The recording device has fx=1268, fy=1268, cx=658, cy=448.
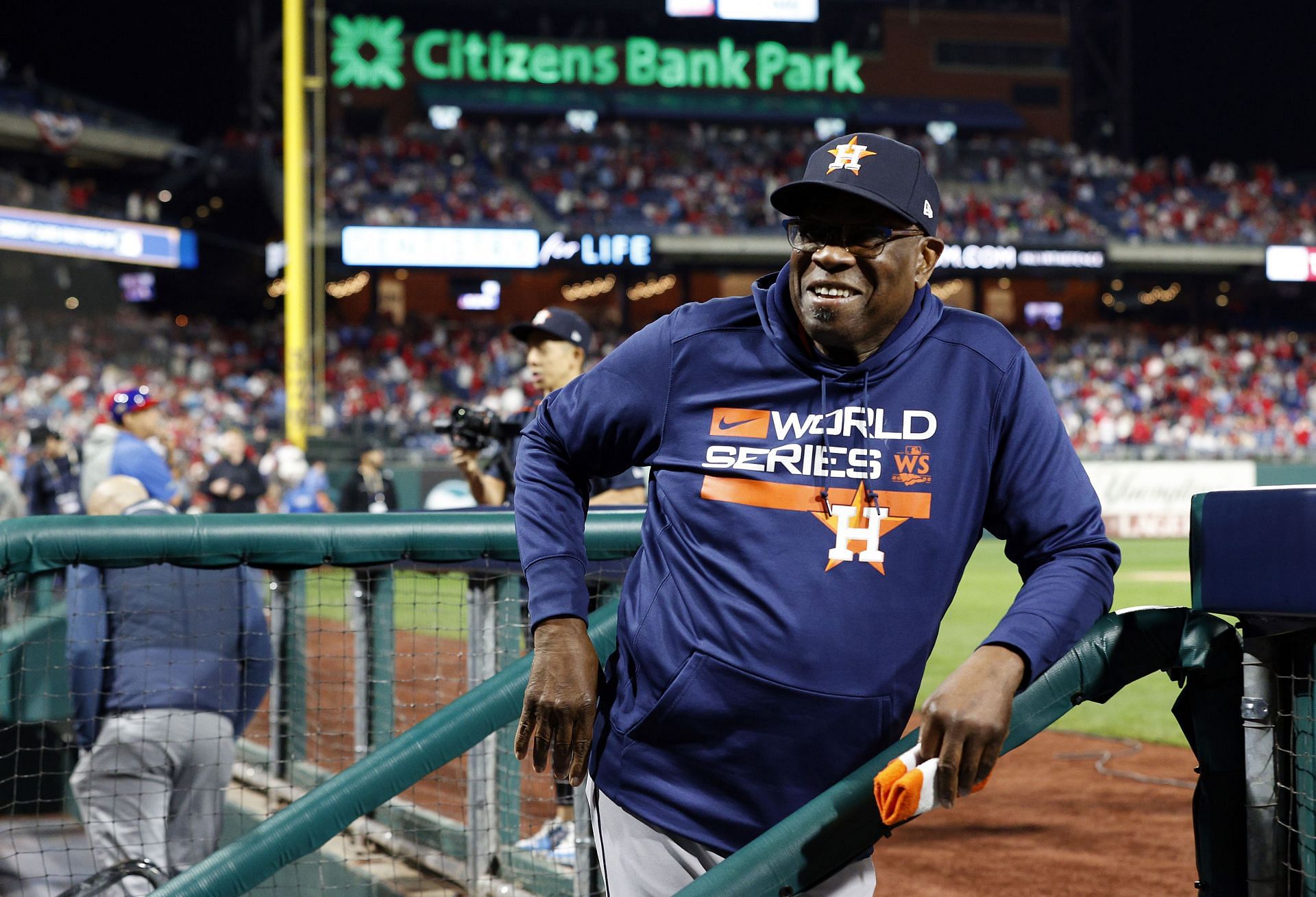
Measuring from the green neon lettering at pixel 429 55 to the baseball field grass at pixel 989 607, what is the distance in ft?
83.2

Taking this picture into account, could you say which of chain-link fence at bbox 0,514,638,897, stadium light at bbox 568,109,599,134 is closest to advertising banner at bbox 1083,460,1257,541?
chain-link fence at bbox 0,514,638,897

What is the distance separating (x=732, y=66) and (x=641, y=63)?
113 inches

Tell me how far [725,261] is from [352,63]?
13.2 meters

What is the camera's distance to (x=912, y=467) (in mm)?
1764

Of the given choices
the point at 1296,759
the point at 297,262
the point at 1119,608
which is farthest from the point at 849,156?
the point at 297,262

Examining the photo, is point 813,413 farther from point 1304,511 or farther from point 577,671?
point 1304,511

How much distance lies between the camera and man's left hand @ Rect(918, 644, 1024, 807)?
1538 mm

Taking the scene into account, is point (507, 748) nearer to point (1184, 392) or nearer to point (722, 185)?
point (1184, 392)

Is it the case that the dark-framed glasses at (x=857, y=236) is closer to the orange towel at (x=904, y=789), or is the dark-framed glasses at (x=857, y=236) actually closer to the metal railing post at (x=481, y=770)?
the orange towel at (x=904, y=789)

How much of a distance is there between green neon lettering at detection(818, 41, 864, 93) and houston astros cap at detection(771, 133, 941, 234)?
40552mm

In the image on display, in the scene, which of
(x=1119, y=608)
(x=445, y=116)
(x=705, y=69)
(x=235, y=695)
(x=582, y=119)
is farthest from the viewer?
(x=705, y=69)

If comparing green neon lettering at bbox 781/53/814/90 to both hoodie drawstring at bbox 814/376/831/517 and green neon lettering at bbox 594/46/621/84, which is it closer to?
green neon lettering at bbox 594/46/621/84

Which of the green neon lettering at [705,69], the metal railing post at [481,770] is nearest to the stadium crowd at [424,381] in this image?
the green neon lettering at [705,69]

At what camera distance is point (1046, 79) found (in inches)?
1693
